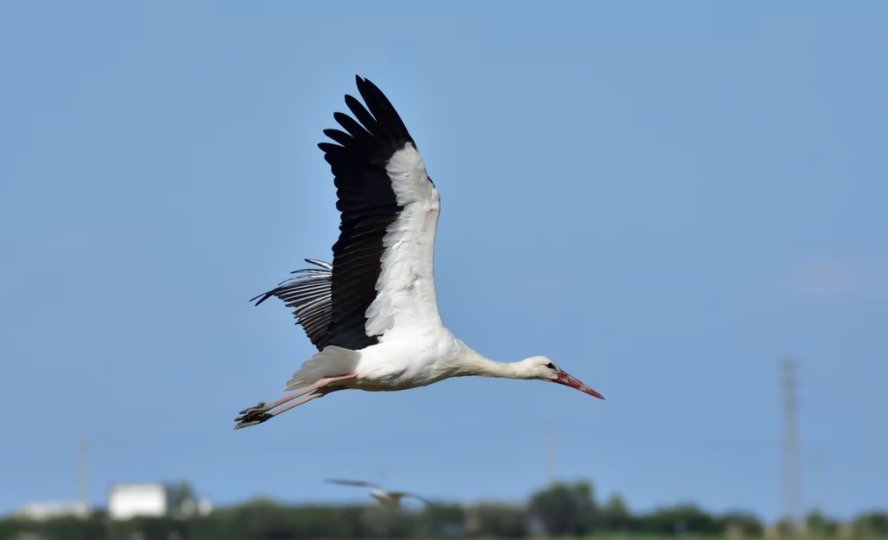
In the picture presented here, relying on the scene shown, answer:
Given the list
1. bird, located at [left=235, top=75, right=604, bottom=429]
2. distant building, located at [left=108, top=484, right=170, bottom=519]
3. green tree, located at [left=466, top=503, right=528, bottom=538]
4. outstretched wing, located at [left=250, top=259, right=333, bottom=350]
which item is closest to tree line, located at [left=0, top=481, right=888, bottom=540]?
green tree, located at [left=466, top=503, right=528, bottom=538]

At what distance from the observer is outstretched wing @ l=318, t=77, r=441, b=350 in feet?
61.3

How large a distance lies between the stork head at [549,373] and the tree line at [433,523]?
2721cm

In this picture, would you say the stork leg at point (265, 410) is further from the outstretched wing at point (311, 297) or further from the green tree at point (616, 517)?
the green tree at point (616, 517)

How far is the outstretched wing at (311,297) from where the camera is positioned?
71.7 ft

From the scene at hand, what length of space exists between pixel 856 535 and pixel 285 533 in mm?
14509

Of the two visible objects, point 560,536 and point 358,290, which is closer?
point 358,290

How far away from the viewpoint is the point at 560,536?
51.0 meters

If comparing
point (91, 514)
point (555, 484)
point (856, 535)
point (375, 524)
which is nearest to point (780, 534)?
point (856, 535)

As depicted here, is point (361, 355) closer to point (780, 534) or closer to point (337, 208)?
point (337, 208)

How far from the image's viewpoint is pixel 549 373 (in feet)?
69.2

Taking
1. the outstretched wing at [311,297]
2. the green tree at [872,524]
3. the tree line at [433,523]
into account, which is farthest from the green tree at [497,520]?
the outstretched wing at [311,297]

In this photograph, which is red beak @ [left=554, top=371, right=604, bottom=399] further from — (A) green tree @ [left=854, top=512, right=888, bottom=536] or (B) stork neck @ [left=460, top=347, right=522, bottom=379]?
(A) green tree @ [left=854, top=512, right=888, bottom=536]

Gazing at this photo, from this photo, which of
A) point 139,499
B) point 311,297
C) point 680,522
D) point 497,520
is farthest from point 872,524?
point 311,297

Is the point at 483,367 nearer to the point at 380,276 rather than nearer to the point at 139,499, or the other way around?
the point at 380,276
